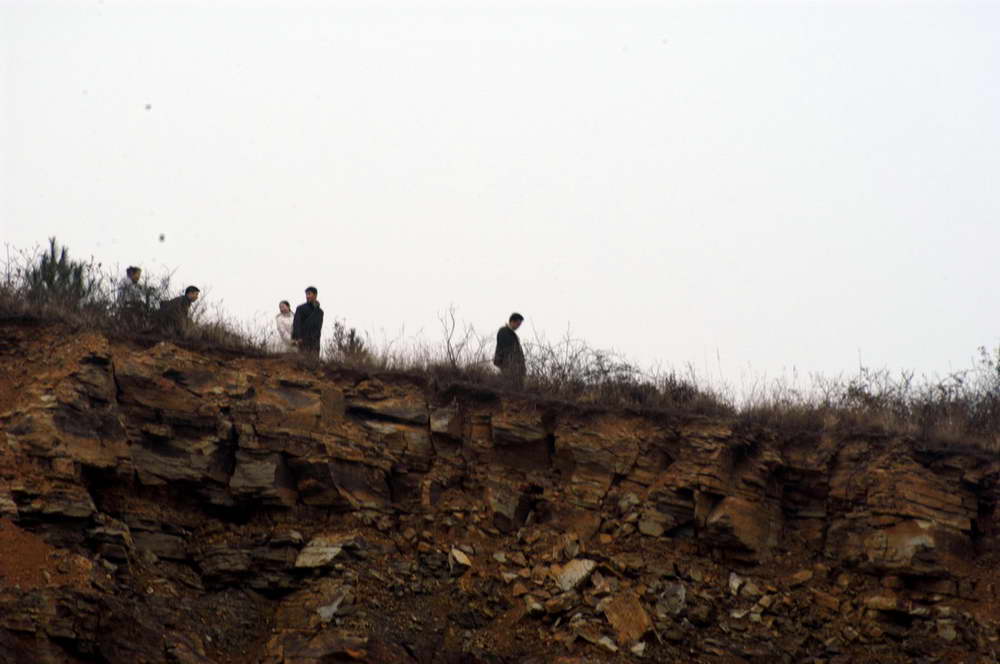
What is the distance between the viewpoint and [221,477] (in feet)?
47.5

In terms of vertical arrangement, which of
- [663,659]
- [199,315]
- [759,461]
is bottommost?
[663,659]

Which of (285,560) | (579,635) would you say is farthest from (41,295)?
(579,635)

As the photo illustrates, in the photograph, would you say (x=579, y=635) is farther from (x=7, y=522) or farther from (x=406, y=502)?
(x=7, y=522)

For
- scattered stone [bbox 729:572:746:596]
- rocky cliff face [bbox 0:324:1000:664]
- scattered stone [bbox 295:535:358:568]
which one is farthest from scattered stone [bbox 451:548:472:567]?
scattered stone [bbox 729:572:746:596]

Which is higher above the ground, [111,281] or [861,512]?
[111,281]

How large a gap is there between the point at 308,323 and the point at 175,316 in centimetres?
193

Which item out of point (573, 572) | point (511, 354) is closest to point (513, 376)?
point (511, 354)

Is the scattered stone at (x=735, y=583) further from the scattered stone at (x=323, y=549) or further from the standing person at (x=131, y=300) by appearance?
the standing person at (x=131, y=300)

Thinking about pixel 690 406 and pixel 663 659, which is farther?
pixel 690 406

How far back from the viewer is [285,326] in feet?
56.5

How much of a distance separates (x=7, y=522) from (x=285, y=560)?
3.08 m

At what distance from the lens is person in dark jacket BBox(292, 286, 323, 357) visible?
54.6ft

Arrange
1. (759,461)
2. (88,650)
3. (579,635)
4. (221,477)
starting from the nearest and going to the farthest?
(88,650) < (579,635) < (221,477) < (759,461)

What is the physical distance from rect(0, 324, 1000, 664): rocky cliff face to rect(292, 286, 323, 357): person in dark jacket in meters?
1.18
